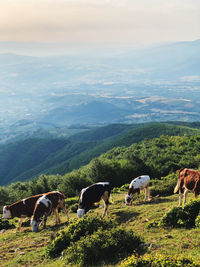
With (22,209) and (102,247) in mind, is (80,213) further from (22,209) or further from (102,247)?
(102,247)

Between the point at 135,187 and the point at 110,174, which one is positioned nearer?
the point at 135,187

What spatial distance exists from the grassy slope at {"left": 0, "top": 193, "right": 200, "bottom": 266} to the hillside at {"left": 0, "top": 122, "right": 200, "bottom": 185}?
81.7m

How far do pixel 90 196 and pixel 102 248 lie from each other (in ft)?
21.3

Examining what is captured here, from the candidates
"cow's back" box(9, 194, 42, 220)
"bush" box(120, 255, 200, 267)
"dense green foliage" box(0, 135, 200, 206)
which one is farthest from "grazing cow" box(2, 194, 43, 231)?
"dense green foliage" box(0, 135, 200, 206)

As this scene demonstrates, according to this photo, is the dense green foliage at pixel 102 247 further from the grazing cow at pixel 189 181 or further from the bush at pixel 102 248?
the grazing cow at pixel 189 181

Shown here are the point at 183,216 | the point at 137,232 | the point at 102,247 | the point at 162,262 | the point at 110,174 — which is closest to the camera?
the point at 162,262

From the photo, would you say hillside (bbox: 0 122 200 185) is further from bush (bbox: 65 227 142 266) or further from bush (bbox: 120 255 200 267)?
bush (bbox: 120 255 200 267)

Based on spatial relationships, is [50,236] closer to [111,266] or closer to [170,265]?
[111,266]

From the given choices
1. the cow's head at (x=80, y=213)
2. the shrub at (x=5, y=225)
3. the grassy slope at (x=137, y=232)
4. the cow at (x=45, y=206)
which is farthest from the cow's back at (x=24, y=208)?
the cow's head at (x=80, y=213)

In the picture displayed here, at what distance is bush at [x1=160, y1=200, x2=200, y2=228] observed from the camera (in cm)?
1128

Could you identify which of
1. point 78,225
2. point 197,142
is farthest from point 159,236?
point 197,142

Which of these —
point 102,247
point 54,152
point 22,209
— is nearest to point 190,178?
point 102,247

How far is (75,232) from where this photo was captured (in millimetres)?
11570

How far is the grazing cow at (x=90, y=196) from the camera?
51.6ft
